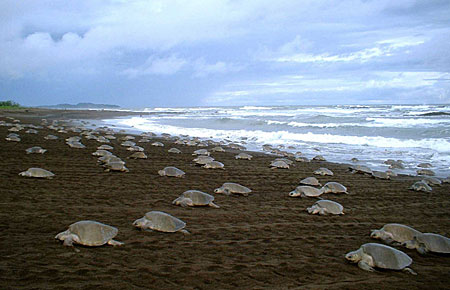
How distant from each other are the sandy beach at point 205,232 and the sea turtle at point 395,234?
24 cm

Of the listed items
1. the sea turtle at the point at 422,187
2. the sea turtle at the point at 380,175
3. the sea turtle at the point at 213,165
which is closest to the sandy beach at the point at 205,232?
the sea turtle at the point at 422,187

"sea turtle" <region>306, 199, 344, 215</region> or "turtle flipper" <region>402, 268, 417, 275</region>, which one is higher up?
"sea turtle" <region>306, 199, 344, 215</region>

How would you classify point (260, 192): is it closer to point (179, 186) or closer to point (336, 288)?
point (179, 186)

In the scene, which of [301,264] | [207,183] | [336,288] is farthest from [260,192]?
[336,288]

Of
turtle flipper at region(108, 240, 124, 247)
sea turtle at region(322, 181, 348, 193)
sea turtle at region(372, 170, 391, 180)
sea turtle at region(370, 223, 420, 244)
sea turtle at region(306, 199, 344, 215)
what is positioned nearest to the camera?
turtle flipper at region(108, 240, 124, 247)

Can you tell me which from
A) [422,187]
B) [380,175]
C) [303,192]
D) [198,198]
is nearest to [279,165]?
[380,175]

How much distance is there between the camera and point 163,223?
519 centimetres

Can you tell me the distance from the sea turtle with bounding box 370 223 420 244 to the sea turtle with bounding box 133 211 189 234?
3.00m

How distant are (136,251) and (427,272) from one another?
3.69 meters

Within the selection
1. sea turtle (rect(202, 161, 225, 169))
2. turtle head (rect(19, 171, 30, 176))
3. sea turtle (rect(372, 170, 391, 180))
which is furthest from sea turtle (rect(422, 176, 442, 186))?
turtle head (rect(19, 171, 30, 176))

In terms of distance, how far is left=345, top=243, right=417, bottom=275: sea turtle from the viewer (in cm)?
424

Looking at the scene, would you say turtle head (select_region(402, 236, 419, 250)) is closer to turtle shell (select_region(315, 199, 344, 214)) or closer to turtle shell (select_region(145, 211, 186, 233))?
turtle shell (select_region(315, 199, 344, 214))

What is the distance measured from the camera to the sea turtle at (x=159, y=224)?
515 cm

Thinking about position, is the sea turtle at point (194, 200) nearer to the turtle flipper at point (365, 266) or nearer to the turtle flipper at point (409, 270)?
the turtle flipper at point (365, 266)
